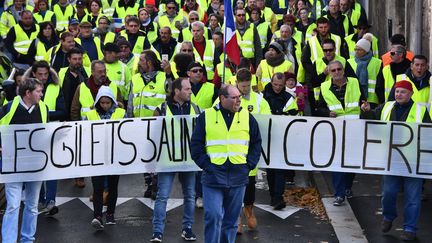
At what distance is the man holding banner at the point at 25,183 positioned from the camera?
488 inches

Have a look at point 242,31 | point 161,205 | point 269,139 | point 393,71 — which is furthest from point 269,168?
point 242,31

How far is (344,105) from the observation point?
14.6 metres

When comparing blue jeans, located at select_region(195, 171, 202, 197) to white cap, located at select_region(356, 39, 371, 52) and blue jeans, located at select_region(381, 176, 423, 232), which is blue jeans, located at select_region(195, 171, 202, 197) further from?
white cap, located at select_region(356, 39, 371, 52)

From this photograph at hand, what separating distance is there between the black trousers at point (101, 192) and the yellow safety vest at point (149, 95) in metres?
1.47

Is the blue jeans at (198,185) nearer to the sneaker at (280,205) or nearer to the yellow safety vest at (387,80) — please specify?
the sneaker at (280,205)

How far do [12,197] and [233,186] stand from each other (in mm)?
2437

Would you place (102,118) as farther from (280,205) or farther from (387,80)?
(387,80)

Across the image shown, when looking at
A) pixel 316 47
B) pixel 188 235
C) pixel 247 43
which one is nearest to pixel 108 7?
pixel 247 43

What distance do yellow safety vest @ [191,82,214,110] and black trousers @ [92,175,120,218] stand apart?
5.12ft

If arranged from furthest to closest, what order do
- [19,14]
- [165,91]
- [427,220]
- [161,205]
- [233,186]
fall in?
[19,14], [165,91], [427,220], [161,205], [233,186]

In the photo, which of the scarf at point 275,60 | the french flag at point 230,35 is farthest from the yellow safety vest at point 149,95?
the scarf at point 275,60

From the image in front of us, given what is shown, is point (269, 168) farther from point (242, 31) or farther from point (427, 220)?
point (242, 31)

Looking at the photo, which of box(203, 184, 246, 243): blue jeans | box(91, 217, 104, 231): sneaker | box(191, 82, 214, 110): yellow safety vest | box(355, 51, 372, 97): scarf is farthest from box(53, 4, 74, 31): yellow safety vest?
box(203, 184, 246, 243): blue jeans

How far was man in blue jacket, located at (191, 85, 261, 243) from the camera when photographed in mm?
11805
